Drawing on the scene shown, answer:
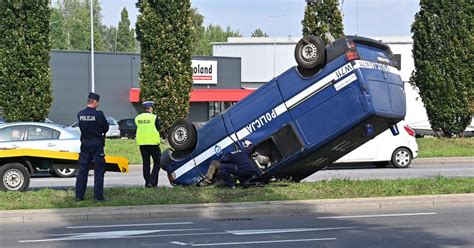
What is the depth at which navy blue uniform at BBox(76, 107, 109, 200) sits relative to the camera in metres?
12.9

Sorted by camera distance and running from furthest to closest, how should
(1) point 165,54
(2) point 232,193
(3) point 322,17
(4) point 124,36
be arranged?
(4) point 124,36
(3) point 322,17
(1) point 165,54
(2) point 232,193

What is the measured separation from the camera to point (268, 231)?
10766mm

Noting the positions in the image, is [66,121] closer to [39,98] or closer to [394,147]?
[39,98]

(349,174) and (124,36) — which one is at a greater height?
(124,36)

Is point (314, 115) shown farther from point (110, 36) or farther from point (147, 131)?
point (110, 36)

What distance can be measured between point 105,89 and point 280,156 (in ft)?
137

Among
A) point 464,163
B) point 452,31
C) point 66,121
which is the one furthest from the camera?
point 66,121

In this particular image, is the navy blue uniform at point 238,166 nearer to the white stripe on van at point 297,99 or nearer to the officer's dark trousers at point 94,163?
the white stripe on van at point 297,99

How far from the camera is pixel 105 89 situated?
5434 centimetres

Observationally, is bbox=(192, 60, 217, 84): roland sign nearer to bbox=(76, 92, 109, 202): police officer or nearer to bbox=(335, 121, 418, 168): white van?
bbox=(335, 121, 418, 168): white van

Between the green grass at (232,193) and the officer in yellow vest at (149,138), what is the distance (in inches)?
27.9

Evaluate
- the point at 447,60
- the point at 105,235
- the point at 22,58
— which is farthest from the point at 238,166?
the point at 447,60

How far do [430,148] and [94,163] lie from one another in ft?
62.8

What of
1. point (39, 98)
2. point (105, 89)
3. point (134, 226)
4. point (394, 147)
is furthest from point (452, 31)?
point (105, 89)
